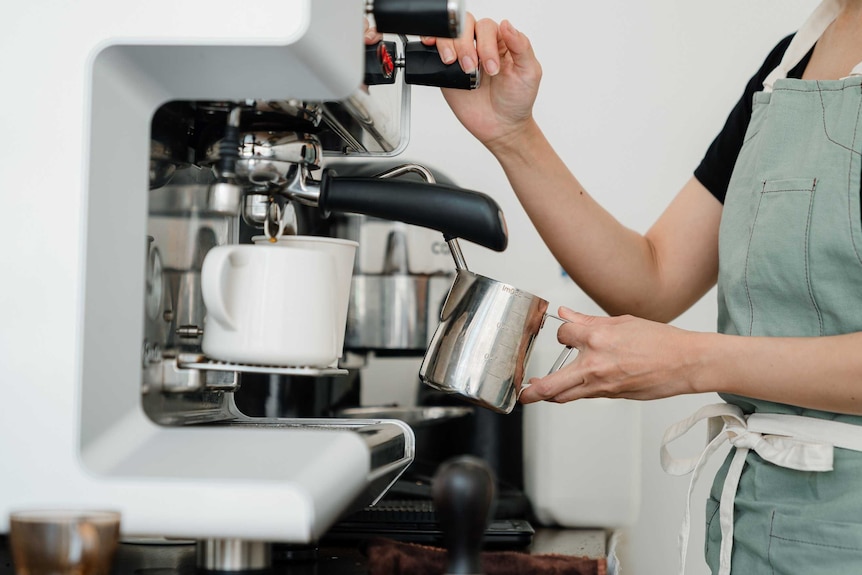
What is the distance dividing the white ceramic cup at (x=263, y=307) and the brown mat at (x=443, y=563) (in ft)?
0.44

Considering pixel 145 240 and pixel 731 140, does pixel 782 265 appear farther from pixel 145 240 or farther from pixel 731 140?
pixel 145 240

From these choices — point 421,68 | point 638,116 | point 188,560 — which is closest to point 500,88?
point 421,68

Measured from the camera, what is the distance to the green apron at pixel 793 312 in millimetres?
729

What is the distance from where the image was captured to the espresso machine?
440mm

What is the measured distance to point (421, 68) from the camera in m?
0.71

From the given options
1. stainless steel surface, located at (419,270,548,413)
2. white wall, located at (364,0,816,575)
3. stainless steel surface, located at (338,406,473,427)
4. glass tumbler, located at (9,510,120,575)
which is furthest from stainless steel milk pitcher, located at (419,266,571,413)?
white wall, located at (364,0,816,575)

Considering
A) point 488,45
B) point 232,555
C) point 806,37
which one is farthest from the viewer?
point 806,37

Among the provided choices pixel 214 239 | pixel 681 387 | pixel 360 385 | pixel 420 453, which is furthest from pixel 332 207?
pixel 360 385

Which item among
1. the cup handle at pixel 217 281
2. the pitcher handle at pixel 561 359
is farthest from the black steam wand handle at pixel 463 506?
the pitcher handle at pixel 561 359

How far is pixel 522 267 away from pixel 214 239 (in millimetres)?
859

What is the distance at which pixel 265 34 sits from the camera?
0.44 m

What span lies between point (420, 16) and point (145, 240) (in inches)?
8.2

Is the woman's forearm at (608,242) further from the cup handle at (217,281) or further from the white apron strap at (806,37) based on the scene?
the cup handle at (217,281)

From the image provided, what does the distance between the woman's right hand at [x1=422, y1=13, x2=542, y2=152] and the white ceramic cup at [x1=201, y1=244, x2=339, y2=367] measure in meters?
0.36
